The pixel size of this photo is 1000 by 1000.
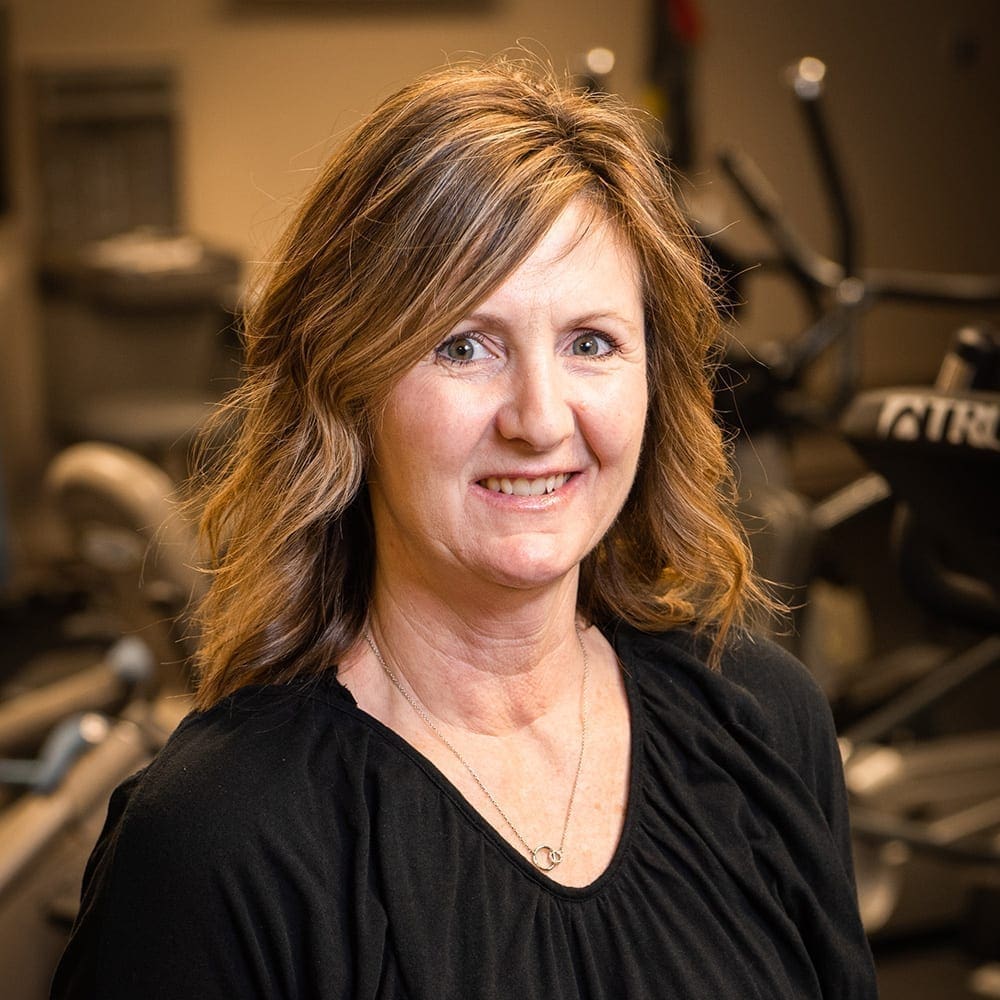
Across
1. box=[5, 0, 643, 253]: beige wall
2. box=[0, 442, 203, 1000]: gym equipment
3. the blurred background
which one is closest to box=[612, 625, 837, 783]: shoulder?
the blurred background

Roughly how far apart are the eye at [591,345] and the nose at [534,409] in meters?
0.04

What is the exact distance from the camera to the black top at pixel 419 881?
1115 millimetres

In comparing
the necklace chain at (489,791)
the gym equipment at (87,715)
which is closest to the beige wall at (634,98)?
the gym equipment at (87,715)

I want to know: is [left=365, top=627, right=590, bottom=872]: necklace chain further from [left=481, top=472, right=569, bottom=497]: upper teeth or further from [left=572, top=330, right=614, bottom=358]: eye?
[left=572, top=330, right=614, bottom=358]: eye

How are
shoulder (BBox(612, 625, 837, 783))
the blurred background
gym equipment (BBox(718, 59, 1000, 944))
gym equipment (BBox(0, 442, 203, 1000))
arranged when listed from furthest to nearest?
gym equipment (BBox(718, 59, 1000, 944)) < the blurred background < gym equipment (BBox(0, 442, 203, 1000)) < shoulder (BBox(612, 625, 837, 783))

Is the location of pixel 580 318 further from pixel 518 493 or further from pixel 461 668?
pixel 461 668

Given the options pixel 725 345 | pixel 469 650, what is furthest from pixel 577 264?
pixel 725 345

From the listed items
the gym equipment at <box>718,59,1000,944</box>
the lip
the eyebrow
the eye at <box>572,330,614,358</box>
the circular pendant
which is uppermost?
the eyebrow

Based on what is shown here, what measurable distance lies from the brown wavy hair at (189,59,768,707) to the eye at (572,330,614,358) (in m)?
0.09

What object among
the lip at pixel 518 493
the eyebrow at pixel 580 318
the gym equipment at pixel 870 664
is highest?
the eyebrow at pixel 580 318

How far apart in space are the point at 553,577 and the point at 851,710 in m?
2.27

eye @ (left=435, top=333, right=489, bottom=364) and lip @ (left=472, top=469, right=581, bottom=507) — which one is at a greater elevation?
A: eye @ (left=435, top=333, right=489, bottom=364)

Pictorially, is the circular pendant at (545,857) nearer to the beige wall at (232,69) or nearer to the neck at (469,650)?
the neck at (469,650)

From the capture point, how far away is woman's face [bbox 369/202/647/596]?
118 centimetres
